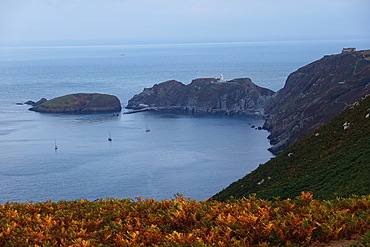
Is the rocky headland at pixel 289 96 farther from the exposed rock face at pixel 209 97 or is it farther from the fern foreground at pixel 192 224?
the fern foreground at pixel 192 224

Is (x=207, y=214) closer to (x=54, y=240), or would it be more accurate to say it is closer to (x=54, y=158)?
(x=54, y=240)

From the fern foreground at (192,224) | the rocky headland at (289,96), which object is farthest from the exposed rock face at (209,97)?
the fern foreground at (192,224)

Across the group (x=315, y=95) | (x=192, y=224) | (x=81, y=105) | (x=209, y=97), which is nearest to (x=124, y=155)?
(x=315, y=95)

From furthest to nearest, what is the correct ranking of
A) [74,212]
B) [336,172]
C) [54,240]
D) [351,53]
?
[351,53] < [336,172] < [74,212] < [54,240]

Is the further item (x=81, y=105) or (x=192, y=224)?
(x=81, y=105)

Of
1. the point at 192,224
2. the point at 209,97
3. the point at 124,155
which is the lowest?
the point at 124,155

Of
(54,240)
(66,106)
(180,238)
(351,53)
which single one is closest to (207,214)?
(180,238)

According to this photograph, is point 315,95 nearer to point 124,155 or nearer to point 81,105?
point 124,155
